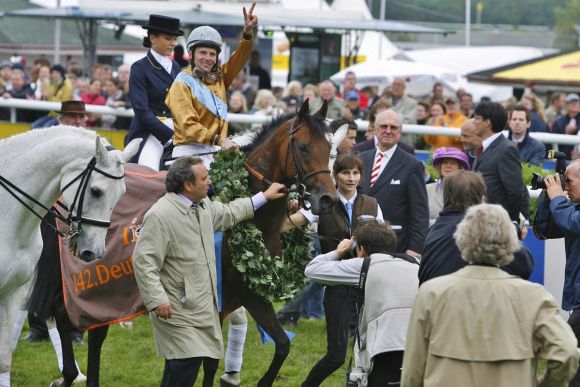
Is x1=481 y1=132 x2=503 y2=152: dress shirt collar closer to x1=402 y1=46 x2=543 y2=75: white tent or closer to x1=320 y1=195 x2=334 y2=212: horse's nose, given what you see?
x1=320 y1=195 x2=334 y2=212: horse's nose

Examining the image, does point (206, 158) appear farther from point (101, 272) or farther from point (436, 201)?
point (436, 201)

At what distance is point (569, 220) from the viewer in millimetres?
6852

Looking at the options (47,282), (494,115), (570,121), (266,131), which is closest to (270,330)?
(266,131)

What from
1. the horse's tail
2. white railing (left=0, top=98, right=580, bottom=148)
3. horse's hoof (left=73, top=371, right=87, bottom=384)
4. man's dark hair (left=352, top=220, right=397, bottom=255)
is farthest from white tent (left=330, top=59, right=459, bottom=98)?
man's dark hair (left=352, top=220, right=397, bottom=255)

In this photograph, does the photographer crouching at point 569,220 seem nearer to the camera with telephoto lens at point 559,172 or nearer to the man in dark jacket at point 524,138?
the camera with telephoto lens at point 559,172

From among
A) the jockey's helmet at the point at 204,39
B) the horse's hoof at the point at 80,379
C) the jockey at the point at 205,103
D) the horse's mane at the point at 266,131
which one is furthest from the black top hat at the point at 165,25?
the horse's hoof at the point at 80,379

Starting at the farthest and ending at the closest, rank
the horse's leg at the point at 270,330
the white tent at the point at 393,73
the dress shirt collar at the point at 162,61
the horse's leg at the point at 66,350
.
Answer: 1. the white tent at the point at 393,73
2. the dress shirt collar at the point at 162,61
3. the horse's leg at the point at 66,350
4. the horse's leg at the point at 270,330

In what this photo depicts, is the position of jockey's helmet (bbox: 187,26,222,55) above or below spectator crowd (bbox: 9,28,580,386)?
above

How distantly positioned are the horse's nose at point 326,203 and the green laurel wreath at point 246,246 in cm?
69

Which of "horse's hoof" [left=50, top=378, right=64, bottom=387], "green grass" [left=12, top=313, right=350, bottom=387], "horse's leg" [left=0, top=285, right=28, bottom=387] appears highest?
"horse's leg" [left=0, top=285, right=28, bottom=387]

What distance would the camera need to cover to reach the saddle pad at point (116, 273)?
8.34 m

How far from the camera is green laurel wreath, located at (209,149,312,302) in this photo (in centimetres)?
783

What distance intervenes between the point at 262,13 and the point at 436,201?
57.2ft

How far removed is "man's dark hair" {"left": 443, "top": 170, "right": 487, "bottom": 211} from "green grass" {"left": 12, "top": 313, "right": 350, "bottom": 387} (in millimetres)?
3237
